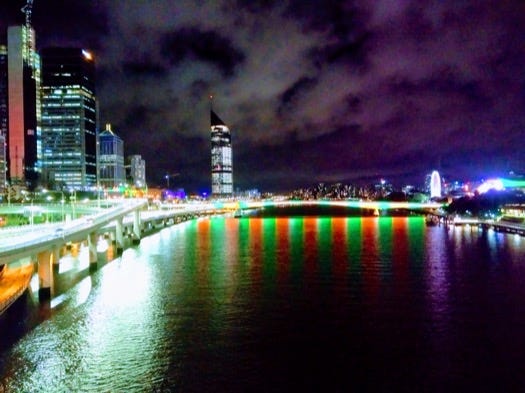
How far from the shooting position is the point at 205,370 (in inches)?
755

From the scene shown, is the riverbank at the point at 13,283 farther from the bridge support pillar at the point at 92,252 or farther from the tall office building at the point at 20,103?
the tall office building at the point at 20,103

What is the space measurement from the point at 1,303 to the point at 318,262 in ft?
80.9

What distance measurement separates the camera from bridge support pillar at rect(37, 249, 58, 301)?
30.0m

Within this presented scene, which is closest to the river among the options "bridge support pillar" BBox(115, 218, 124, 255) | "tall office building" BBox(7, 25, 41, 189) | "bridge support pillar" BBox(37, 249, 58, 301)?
"bridge support pillar" BBox(37, 249, 58, 301)

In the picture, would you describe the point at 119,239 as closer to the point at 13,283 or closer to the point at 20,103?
the point at 13,283

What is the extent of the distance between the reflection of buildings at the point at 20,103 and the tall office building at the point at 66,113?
270 inches

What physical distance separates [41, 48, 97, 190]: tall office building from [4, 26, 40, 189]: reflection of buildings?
6853mm

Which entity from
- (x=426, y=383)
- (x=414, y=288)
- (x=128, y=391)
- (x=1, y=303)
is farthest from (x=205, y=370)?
(x=414, y=288)

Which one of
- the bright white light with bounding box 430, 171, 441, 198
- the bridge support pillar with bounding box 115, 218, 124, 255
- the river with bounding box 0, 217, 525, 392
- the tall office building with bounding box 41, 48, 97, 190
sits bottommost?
the river with bounding box 0, 217, 525, 392

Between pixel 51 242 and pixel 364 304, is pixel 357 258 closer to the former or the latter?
pixel 364 304

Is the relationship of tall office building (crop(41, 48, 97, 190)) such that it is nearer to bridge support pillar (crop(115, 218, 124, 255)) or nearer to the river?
bridge support pillar (crop(115, 218, 124, 255))

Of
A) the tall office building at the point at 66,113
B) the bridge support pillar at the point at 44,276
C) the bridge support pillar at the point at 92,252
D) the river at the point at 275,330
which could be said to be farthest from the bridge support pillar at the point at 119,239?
the tall office building at the point at 66,113

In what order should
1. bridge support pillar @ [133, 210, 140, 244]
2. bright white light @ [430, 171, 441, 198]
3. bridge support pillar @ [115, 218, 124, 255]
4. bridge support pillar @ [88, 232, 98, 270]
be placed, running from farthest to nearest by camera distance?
bright white light @ [430, 171, 441, 198], bridge support pillar @ [133, 210, 140, 244], bridge support pillar @ [115, 218, 124, 255], bridge support pillar @ [88, 232, 98, 270]

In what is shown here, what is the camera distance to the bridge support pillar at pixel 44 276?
30.0m
